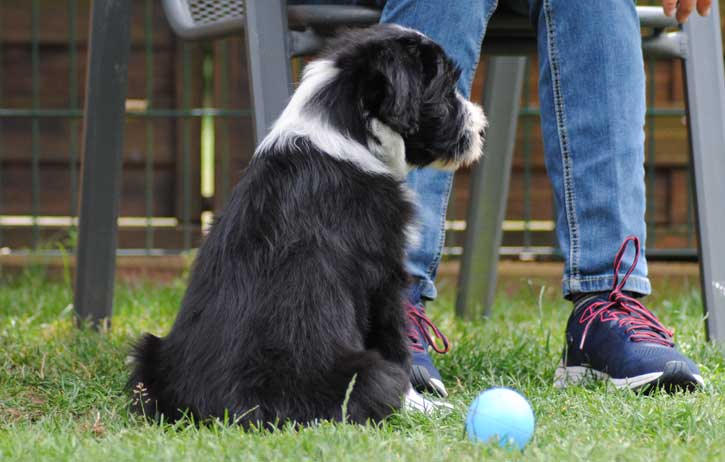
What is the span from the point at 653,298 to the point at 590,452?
2672 millimetres

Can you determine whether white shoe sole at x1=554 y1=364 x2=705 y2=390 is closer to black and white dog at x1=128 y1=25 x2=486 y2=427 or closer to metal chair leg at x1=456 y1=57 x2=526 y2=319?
black and white dog at x1=128 y1=25 x2=486 y2=427

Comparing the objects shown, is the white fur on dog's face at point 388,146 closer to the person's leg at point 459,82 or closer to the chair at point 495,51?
the person's leg at point 459,82

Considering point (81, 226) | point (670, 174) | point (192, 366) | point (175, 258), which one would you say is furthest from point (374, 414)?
point (670, 174)

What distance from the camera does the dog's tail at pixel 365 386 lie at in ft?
6.23

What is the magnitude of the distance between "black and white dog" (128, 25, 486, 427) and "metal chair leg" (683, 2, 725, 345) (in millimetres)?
893

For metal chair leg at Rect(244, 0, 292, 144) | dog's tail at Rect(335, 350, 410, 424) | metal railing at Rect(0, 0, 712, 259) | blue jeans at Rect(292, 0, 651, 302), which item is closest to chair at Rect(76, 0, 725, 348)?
metal chair leg at Rect(244, 0, 292, 144)

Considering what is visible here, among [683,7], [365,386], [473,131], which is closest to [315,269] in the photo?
[365,386]

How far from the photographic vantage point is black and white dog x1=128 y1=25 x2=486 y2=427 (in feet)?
6.20

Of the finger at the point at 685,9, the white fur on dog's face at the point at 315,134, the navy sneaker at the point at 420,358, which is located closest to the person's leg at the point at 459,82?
the navy sneaker at the point at 420,358

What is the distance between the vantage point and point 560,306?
13.3 feet

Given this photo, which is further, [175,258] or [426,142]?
[175,258]

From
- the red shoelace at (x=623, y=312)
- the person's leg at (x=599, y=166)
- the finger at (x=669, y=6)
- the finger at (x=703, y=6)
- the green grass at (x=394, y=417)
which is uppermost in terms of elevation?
the finger at (x=703, y=6)

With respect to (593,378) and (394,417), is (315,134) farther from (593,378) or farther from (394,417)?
(593,378)

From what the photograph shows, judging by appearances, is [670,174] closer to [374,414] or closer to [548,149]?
[548,149]
